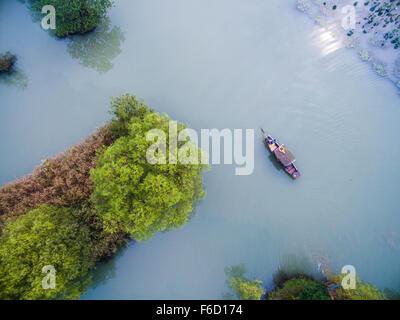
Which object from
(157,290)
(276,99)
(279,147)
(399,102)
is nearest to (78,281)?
(157,290)

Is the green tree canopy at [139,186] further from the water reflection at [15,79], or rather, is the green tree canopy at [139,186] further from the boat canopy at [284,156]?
the water reflection at [15,79]

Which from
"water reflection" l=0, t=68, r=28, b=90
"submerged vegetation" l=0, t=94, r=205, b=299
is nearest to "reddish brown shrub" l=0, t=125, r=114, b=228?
"submerged vegetation" l=0, t=94, r=205, b=299

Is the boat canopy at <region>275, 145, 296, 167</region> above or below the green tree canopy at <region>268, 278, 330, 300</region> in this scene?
above

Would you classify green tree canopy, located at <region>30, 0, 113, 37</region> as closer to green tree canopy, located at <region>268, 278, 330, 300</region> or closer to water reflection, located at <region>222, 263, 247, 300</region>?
water reflection, located at <region>222, 263, 247, 300</region>

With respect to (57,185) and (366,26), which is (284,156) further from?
(57,185)

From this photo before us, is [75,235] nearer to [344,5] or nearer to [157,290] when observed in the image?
[157,290]

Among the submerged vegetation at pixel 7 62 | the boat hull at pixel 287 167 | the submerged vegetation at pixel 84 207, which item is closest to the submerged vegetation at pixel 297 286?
the boat hull at pixel 287 167
